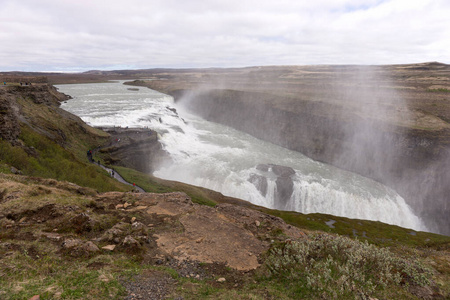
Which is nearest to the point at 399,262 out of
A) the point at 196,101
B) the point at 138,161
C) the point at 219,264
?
the point at 219,264

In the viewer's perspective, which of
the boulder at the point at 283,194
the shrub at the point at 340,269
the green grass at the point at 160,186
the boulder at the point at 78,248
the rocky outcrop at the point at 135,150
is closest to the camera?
the shrub at the point at 340,269

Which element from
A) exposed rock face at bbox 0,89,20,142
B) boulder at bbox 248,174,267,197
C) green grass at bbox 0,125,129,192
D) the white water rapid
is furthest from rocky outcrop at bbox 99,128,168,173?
boulder at bbox 248,174,267,197

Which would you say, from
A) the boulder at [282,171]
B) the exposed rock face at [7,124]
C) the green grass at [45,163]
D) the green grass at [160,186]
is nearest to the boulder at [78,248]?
the green grass at [45,163]

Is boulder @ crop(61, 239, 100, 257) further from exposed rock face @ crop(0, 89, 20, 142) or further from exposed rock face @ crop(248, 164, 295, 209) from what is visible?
exposed rock face @ crop(248, 164, 295, 209)

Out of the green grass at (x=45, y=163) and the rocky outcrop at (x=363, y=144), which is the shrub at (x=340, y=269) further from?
the rocky outcrop at (x=363, y=144)

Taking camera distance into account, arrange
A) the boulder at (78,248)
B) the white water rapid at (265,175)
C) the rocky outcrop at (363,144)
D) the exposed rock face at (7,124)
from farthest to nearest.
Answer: the rocky outcrop at (363,144), the white water rapid at (265,175), the exposed rock face at (7,124), the boulder at (78,248)

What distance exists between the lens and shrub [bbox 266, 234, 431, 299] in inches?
310

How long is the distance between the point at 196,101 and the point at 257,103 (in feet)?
97.4

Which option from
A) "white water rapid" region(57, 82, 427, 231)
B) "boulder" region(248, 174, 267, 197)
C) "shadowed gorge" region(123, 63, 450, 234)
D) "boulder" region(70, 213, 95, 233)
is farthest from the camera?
"shadowed gorge" region(123, 63, 450, 234)

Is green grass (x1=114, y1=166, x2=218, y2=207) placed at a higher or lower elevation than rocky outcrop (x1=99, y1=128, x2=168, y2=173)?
lower


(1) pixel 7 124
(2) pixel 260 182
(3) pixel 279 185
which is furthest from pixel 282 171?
(1) pixel 7 124

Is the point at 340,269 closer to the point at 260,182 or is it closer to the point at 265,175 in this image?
the point at 260,182

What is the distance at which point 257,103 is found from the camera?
73812 mm

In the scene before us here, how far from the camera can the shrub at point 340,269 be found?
7.86 meters
